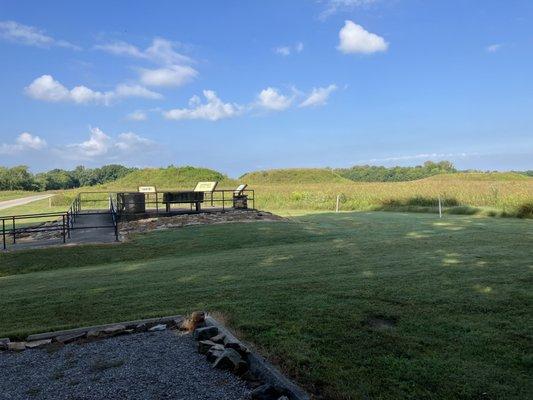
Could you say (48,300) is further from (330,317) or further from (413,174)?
(413,174)

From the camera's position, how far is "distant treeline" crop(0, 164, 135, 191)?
80.9 meters

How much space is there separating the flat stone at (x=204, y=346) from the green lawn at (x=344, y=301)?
39 cm

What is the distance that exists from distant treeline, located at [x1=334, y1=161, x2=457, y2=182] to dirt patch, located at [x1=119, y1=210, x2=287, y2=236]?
2321 inches

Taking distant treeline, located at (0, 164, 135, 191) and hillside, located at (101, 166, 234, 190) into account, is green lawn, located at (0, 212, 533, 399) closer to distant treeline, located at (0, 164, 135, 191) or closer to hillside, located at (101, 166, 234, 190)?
hillside, located at (101, 166, 234, 190)

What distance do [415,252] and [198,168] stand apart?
55.9m

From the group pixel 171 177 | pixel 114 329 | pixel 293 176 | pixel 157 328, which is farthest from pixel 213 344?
pixel 293 176

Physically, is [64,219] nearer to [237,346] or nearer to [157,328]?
[157,328]

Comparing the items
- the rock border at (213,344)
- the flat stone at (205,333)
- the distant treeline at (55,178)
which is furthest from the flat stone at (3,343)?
the distant treeline at (55,178)

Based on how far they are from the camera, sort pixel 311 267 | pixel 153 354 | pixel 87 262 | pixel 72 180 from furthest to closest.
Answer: pixel 72 180
pixel 87 262
pixel 311 267
pixel 153 354

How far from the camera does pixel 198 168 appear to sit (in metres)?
63.1

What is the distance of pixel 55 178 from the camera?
9881 centimetres

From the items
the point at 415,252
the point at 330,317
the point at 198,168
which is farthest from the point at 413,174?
the point at 330,317

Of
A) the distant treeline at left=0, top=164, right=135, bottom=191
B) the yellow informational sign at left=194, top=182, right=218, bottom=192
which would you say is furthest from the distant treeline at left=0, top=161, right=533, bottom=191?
the yellow informational sign at left=194, top=182, right=218, bottom=192

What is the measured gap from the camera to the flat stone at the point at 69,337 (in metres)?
4.48
